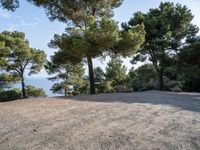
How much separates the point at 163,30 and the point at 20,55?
12.3 m

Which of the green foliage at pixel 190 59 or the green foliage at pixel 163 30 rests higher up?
the green foliage at pixel 163 30

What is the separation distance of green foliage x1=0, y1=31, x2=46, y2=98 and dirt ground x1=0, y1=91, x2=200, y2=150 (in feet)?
58.5

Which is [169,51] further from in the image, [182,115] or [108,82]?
[182,115]

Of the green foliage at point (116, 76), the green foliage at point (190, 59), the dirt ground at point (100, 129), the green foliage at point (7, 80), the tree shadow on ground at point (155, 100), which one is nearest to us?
the dirt ground at point (100, 129)

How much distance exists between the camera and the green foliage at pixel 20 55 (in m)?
25.7

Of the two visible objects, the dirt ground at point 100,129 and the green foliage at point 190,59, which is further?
the green foliage at point 190,59

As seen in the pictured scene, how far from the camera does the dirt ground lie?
5.43 meters

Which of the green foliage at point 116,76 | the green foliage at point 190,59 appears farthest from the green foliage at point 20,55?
the green foliage at point 190,59

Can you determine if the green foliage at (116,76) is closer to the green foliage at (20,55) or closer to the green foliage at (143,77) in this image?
the green foliage at (143,77)

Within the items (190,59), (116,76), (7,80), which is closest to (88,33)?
(190,59)

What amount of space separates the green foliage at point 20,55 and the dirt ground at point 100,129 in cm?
1783

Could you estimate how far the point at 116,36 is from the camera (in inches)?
607

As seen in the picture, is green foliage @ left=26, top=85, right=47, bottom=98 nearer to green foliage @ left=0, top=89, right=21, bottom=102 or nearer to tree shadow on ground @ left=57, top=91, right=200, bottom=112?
green foliage @ left=0, top=89, right=21, bottom=102

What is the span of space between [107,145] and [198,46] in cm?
1883
